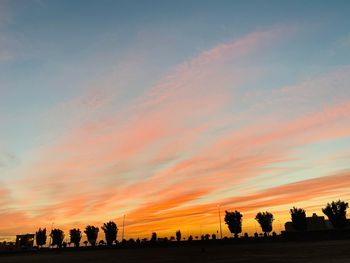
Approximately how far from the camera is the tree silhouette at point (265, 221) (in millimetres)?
110581

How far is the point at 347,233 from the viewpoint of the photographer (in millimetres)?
66688

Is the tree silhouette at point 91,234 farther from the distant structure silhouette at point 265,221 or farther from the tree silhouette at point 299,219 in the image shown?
the tree silhouette at point 299,219

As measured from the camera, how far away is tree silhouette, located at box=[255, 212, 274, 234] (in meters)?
111

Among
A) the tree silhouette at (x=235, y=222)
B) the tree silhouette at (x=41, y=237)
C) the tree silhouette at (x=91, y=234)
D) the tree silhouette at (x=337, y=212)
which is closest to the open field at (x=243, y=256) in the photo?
the tree silhouette at (x=337, y=212)

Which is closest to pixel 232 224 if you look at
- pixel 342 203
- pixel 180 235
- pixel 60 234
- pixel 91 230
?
pixel 180 235

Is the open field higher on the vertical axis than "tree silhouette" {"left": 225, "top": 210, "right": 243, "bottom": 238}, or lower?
lower

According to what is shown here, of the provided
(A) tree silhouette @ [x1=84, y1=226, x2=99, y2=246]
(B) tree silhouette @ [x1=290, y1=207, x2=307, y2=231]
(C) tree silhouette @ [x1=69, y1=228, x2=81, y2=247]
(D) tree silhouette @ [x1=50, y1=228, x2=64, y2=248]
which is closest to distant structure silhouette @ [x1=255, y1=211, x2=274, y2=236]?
(B) tree silhouette @ [x1=290, y1=207, x2=307, y2=231]

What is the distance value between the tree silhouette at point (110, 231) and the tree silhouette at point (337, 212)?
7320 centimetres

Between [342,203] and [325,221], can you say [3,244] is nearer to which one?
[342,203]

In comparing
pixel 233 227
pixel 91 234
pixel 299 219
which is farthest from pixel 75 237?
pixel 299 219

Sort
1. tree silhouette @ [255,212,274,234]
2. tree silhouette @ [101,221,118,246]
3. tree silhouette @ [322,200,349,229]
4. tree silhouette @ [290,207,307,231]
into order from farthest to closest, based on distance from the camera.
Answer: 1. tree silhouette @ [101,221,118,246]
2. tree silhouette @ [255,212,274,234]
3. tree silhouette @ [290,207,307,231]
4. tree silhouette @ [322,200,349,229]

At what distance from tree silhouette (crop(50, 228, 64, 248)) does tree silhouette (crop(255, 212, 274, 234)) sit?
8544 cm

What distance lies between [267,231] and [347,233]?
46.3 m

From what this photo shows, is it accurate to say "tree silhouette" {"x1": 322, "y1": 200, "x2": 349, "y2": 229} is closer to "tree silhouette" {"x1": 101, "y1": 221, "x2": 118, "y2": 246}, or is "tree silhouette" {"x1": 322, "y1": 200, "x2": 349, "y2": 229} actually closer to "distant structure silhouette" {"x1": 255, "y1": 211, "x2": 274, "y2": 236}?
"distant structure silhouette" {"x1": 255, "y1": 211, "x2": 274, "y2": 236}
